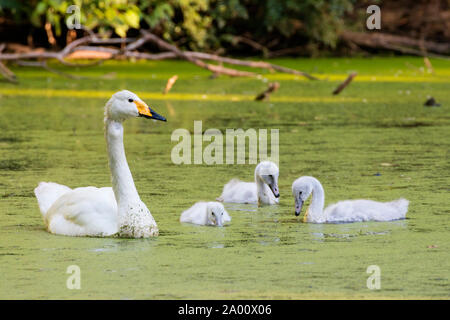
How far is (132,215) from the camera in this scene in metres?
5.66

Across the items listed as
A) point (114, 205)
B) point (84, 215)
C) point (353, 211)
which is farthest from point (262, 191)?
point (84, 215)

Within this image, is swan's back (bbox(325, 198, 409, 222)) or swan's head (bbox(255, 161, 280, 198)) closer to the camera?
swan's back (bbox(325, 198, 409, 222))

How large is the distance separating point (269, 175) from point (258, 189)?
0.12 m

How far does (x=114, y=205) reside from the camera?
5844 mm

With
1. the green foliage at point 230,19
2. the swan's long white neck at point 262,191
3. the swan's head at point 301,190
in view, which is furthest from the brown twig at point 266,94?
the swan's head at point 301,190

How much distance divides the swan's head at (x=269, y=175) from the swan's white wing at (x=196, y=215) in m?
0.73

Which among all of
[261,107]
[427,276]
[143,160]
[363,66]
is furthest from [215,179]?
[363,66]

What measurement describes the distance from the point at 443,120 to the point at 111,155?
621 cm

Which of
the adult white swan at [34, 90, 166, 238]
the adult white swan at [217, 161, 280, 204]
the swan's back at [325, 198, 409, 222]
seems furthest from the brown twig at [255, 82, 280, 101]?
the adult white swan at [34, 90, 166, 238]

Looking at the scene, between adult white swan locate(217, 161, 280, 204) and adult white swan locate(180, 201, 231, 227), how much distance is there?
0.73 meters

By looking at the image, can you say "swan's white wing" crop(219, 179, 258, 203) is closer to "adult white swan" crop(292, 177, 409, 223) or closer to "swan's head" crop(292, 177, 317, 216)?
"swan's head" crop(292, 177, 317, 216)

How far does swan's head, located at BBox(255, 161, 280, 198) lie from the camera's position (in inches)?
267

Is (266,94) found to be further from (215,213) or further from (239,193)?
(215,213)

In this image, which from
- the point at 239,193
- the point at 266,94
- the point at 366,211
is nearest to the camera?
the point at 366,211
